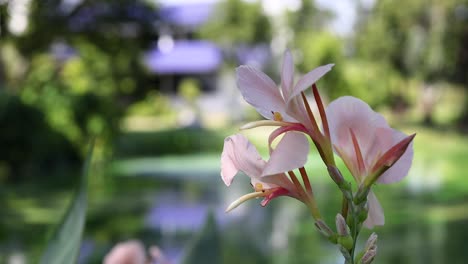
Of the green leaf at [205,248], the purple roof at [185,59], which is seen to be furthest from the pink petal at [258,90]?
the purple roof at [185,59]

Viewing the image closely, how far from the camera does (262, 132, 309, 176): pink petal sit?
0.31 m

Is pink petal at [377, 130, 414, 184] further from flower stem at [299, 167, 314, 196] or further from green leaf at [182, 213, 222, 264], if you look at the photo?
green leaf at [182, 213, 222, 264]

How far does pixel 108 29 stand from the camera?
12.6 meters

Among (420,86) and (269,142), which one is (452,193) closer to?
(269,142)

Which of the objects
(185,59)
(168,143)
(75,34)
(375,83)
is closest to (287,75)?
(75,34)

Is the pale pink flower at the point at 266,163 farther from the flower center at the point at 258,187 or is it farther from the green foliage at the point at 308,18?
the green foliage at the point at 308,18

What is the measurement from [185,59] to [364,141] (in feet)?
72.4

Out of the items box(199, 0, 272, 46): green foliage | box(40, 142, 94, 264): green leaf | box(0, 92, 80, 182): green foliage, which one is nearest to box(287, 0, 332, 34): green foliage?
box(199, 0, 272, 46): green foliage

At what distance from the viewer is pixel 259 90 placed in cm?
32

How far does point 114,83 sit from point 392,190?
850cm

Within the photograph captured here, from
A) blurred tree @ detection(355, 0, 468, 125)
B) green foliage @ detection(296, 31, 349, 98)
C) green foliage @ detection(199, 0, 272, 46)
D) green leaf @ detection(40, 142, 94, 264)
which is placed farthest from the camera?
green foliage @ detection(199, 0, 272, 46)

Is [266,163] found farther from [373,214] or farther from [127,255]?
[127,255]

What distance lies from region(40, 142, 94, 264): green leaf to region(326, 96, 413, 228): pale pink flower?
0.58 feet

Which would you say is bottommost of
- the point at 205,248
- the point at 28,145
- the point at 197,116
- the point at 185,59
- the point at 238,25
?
the point at 197,116
